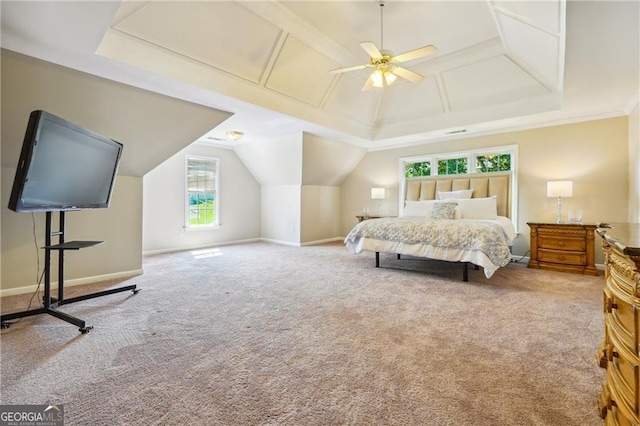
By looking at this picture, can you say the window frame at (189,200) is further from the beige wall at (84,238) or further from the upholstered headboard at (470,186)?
the upholstered headboard at (470,186)

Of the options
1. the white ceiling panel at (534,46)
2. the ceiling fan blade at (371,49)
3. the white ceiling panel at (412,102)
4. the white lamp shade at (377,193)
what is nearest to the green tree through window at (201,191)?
the white lamp shade at (377,193)

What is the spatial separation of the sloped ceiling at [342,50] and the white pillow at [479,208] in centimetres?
142

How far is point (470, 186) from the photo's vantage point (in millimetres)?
5633

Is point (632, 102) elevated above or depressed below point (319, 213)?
above

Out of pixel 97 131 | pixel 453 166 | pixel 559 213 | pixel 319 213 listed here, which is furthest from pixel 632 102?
pixel 97 131

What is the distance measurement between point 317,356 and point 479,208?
428cm

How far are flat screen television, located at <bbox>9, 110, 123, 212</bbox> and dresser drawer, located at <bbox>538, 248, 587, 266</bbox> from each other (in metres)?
6.04

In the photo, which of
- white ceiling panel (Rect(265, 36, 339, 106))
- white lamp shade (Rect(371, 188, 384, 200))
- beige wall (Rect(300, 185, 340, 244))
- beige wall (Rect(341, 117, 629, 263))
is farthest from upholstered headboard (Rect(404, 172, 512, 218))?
white ceiling panel (Rect(265, 36, 339, 106))

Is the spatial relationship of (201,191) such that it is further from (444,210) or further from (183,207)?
(444,210)

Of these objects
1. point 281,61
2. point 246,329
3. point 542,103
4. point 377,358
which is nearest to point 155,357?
point 246,329

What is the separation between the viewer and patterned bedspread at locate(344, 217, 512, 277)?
11.3ft

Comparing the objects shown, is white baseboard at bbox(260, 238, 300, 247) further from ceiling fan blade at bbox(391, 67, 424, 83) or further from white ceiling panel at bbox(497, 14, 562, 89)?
white ceiling panel at bbox(497, 14, 562, 89)

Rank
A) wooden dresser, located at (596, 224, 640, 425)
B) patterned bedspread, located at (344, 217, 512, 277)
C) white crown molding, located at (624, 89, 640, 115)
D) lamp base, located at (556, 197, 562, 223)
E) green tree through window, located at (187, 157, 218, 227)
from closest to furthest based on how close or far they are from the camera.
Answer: wooden dresser, located at (596, 224, 640, 425) → patterned bedspread, located at (344, 217, 512, 277) → white crown molding, located at (624, 89, 640, 115) → lamp base, located at (556, 197, 562, 223) → green tree through window, located at (187, 157, 218, 227)

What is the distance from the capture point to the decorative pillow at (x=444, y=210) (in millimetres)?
4855
